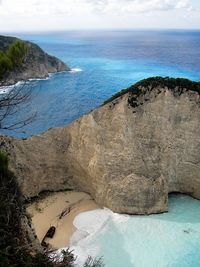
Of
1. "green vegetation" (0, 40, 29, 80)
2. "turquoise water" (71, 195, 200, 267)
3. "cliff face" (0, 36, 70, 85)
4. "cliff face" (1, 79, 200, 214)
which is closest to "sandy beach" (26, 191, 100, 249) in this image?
"turquoise water" (71, 195, 200, 267)

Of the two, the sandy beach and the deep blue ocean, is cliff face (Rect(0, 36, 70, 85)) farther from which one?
the sandy beach

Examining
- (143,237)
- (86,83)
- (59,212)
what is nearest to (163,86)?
(143,237)

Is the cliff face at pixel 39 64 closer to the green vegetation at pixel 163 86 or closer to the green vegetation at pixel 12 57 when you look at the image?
the green vegetation at pixel 163 86

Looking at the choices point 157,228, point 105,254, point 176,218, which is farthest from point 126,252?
point 176,218

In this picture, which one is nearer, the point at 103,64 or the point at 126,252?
the point at 126,252

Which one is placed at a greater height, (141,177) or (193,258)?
(141,177)

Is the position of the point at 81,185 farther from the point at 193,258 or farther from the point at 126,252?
the point at 193,258
